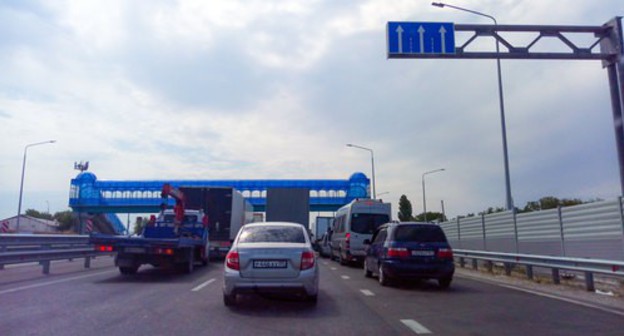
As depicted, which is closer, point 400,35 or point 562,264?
point 562,264

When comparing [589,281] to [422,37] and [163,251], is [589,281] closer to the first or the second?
[422,37]

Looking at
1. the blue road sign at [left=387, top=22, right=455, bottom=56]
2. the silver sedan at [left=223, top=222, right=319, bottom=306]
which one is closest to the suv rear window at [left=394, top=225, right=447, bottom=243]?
the silver sedan at [left=223, top=222, right=319, bottom=306]

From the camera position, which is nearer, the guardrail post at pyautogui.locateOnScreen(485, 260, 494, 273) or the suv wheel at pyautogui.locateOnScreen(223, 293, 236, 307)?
the suv wheel at pyautogui.locateOnScreen(223, 293, 236, 307)

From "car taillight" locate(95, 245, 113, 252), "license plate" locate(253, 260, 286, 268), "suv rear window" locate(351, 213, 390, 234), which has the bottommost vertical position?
"license plate" locate(253, 260, 286, 268)

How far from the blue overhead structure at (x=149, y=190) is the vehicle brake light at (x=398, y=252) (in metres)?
40.2

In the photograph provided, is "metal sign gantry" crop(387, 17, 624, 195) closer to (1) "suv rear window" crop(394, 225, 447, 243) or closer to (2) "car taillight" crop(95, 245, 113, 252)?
(1) "suv rear window" crop(394, 225, 447, 243)

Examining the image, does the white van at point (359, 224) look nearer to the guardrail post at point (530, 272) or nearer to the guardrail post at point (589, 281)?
the guardrail post at point (530, 272)

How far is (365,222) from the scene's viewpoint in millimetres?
22688

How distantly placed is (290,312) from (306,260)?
3.37ft

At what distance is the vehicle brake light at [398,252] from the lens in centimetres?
1334

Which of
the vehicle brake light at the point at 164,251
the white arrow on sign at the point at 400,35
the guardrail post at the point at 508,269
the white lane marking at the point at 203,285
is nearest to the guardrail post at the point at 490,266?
the guardrail post at the point at 508,269

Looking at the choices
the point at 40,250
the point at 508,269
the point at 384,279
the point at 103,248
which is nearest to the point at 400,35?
the point at 384,279

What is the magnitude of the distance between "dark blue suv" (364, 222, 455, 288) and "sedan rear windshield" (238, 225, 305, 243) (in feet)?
11.5

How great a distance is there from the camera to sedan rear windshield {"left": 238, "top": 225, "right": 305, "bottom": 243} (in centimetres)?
1026
